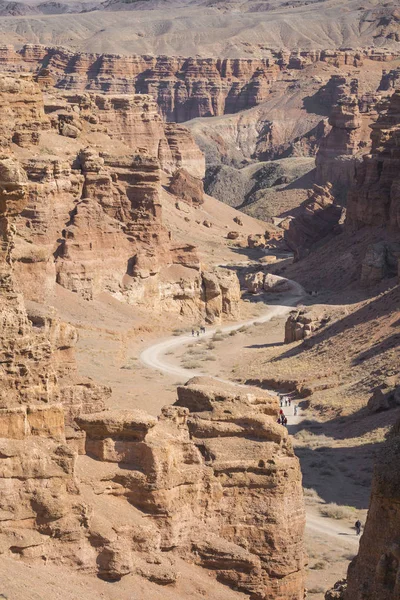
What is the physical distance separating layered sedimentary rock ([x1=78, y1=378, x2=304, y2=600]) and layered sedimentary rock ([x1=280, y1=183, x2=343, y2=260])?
60.4 m

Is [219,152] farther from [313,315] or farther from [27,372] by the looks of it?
[27,372]

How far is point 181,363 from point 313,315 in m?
7.23

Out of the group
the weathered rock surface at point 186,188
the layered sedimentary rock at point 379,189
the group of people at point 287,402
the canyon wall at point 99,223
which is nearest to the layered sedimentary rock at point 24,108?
the canyon wall at point 99,223

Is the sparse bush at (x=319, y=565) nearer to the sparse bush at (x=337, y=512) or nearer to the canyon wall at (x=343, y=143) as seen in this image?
the sparse bush at (x=337, y=512)

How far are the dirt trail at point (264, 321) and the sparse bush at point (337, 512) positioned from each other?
211 mm

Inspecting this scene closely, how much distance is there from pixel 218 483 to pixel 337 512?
423 inches

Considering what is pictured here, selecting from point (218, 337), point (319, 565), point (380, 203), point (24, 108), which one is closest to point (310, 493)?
point (319, 565)

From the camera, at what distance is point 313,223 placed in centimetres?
9025

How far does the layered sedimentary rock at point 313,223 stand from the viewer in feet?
290

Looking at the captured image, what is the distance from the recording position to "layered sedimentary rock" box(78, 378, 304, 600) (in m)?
23.3

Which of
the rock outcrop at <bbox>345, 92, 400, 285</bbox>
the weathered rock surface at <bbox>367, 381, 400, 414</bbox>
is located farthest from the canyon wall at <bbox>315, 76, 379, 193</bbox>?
the weathered rock surface at <bbox>367, 381, 400, 414</bbox>

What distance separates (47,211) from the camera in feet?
192

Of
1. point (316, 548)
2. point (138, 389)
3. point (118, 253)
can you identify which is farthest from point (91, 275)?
point (316, 548)

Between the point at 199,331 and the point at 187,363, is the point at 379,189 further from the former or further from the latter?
the point at 187,363
